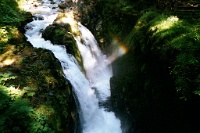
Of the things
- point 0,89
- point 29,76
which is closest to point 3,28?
point 29,76

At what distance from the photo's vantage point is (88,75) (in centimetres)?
1296

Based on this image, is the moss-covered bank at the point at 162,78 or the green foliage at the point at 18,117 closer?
the green foliage at the point at 18,117

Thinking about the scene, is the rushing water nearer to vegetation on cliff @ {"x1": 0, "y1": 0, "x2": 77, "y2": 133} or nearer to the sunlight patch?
vegetation on cliff @ {"x1": 0, "y1": 0, "x2": 77, "y2": 133}

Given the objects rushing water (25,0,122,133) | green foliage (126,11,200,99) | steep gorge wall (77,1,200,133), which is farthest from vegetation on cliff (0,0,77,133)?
green foliage (126,11,200,99)

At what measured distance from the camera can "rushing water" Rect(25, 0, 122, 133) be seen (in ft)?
32.5

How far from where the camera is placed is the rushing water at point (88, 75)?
32.5ft

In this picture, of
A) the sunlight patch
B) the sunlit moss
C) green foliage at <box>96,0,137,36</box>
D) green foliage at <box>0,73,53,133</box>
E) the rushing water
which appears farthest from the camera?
green foliage at <box>96,0,137,36</box>

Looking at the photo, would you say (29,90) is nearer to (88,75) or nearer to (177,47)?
(177,47)

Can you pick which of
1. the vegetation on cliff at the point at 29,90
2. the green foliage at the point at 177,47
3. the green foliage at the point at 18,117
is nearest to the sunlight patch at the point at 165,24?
the green foliage at the point at 177,47

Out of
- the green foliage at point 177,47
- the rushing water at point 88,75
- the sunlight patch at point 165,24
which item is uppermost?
the sunlight patch at point 165,24

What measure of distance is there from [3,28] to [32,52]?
2.50 m

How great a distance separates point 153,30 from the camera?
26.1 ft

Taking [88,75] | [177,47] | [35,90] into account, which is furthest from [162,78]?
[88,75]

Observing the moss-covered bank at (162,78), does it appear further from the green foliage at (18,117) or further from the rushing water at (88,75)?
the green foliage at (18,117)
